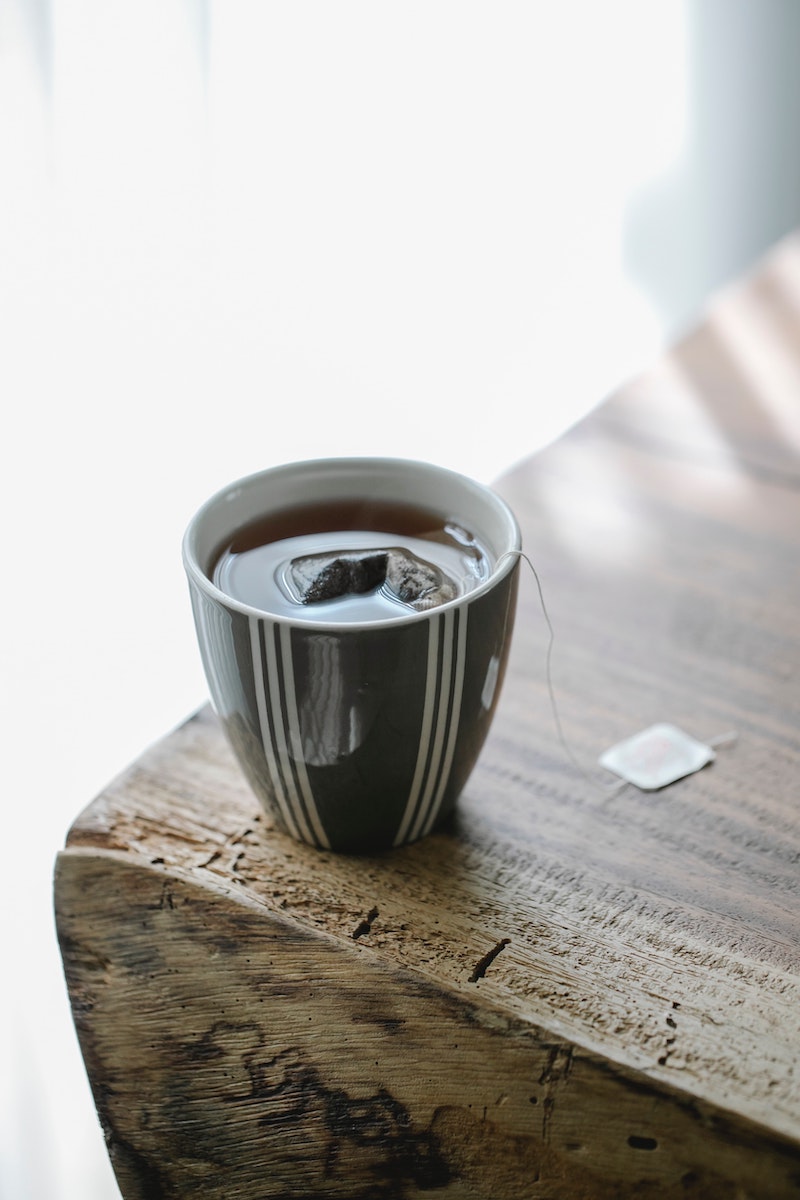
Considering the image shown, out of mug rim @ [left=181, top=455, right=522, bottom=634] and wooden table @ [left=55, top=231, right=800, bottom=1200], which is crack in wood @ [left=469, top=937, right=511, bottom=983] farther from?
mug rim @ [left=181, top=455, right=522, bottom=634]

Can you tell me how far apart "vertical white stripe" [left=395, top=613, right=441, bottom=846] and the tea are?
3 centimetres

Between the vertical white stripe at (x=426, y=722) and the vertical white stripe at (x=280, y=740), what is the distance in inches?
1.9

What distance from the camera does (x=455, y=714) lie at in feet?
1.64

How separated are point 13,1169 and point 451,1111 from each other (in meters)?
0.63

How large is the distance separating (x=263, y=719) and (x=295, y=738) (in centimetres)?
2

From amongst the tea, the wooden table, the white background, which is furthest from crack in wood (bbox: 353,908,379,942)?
the white background

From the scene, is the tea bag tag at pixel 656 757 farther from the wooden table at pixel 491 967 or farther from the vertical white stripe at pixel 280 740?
the vertical white stripe at pixel 280 740

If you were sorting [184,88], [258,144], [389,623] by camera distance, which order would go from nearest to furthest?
[389,623]
[184,88]
[258,144]

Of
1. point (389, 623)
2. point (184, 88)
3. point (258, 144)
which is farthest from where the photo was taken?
point (258, 144)

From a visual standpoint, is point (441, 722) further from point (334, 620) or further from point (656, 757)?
point (656, 757)

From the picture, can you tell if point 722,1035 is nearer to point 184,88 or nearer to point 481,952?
point 481,952

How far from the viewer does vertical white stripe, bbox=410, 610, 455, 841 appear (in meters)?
0.47

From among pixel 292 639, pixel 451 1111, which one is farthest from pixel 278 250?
pixel 451 1111

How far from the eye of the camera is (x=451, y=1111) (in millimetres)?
488
